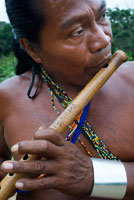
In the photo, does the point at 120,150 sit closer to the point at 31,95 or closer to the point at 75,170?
the point at 75,170

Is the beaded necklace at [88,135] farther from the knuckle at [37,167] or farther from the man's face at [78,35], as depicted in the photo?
the knuckle at [37,167]

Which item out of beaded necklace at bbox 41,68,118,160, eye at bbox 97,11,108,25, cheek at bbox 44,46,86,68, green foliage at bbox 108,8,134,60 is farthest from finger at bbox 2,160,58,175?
green foliage at bbox 108,8,134,60

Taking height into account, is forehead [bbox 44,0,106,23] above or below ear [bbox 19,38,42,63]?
above

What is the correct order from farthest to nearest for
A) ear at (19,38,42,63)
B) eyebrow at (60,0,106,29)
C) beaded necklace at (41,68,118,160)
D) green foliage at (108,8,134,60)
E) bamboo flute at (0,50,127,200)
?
green foliage at (108,8,134,60)
ear at (19,38,42,63)
beaded necklace at (41,68,118,160)
eyebrow at (60,0,106,29)
bamboo flute at (0,50,127,200)

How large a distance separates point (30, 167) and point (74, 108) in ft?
1.16

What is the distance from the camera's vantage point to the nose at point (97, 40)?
A: 4.75ft

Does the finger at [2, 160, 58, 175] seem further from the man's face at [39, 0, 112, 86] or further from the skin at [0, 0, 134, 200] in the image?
the man's face at [39, 0, 112, 86]

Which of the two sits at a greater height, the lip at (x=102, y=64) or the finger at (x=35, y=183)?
the lip at (x=102, y=64)

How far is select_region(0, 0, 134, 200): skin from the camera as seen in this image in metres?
1.19

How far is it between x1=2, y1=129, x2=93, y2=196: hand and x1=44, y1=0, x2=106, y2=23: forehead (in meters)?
0.62

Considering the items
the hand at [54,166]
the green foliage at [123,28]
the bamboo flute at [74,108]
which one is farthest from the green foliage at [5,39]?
the hand at [54,166]

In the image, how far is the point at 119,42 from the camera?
10500 mm

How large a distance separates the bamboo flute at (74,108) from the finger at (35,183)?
0.24 ft

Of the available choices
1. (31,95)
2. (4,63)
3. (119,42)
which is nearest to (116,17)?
(119,42)
